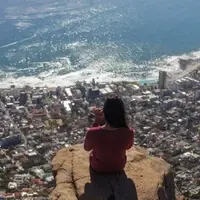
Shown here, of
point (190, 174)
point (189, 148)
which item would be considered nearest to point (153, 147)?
point (189, 148)

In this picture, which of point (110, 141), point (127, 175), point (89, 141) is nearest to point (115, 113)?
point (110, 141)

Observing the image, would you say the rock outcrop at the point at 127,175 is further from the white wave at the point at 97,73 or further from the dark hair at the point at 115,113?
the white wave at the point at 97,73

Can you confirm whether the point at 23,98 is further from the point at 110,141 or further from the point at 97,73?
the point at 110,141

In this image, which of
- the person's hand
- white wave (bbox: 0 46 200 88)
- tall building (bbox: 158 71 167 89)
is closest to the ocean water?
white wave (bbox: 0 46 200 88)

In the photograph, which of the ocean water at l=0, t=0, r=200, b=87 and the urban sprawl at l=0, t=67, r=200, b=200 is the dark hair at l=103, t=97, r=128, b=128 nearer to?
the urban sprawl at l=0, t=67, r=200, b=200

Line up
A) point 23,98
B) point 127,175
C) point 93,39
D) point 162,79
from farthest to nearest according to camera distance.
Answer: point 93,39 → point 162,79 → point 23,98 → point 127,175

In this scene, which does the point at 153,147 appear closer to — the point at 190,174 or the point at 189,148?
the point at 189,148
